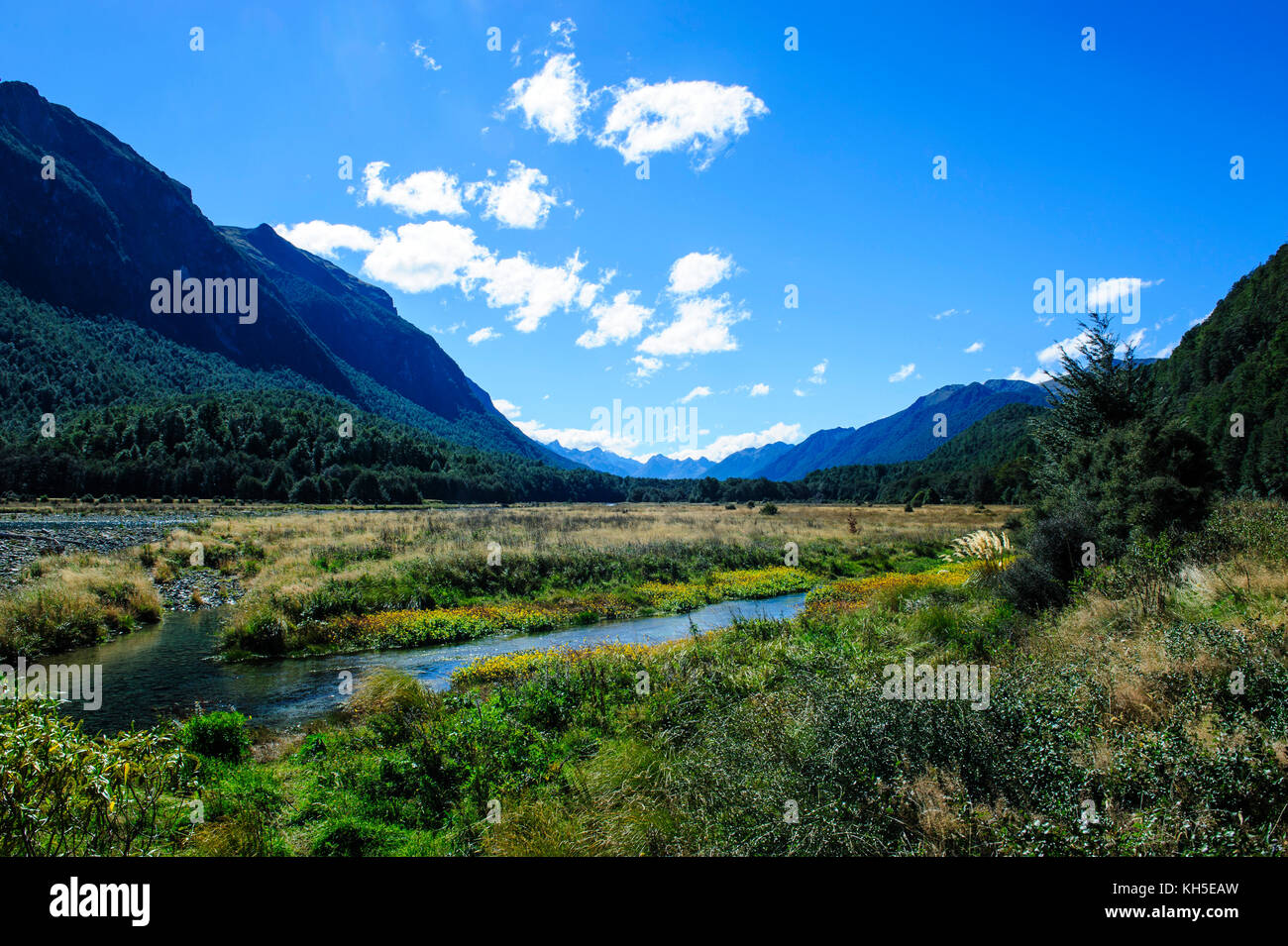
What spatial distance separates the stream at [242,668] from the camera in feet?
35.9

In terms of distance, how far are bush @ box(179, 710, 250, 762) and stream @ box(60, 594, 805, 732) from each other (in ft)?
5.69

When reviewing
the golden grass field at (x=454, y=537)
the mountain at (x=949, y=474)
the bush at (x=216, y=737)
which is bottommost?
the bush at (x=216, y=737)

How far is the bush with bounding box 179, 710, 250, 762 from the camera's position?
8.16 m

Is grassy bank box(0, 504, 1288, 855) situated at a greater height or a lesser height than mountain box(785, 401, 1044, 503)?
lesser

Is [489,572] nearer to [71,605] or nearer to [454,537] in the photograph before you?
[454,537]

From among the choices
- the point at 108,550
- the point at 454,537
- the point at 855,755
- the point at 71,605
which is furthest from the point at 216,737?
the point at 108,550

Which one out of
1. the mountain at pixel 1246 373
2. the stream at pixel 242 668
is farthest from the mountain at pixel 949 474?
the stream at pixel 242 668

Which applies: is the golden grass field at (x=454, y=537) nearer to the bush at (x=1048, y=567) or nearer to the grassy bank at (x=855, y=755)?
the grassy bank at (x=855, y=755)

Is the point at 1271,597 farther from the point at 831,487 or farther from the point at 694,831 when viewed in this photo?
the point at 831,487

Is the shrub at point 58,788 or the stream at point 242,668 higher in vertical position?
the shrub at point 58,788

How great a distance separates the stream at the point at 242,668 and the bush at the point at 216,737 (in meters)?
1.74

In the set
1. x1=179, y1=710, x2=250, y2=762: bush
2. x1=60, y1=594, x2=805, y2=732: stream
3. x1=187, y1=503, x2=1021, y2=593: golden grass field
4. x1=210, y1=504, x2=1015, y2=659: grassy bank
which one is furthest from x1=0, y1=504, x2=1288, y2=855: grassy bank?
x1=187, y1=503, x2=1021, y2=593: golden grass field

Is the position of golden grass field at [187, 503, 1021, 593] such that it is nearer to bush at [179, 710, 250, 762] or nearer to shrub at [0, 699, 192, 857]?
bush at [179, 710, 250, 762]
